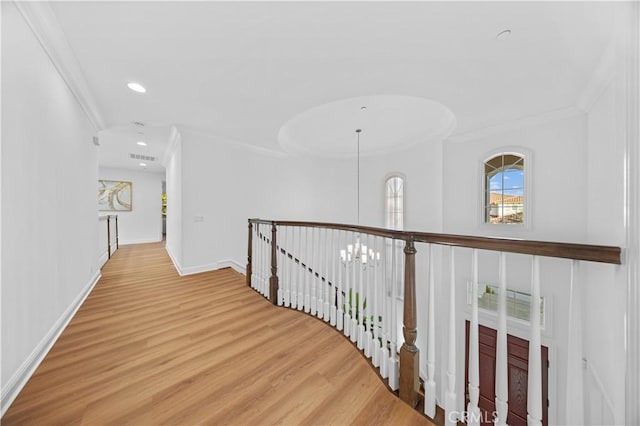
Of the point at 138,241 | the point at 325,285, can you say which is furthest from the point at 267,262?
the point at 138,241

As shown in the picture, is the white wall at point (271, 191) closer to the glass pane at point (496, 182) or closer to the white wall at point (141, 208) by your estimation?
the glass pane at point (496, 182)

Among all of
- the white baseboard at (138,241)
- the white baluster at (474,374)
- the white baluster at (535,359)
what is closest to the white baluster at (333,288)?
the white baluster at (474,374)

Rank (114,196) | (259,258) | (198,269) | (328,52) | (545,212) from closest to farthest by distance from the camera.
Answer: (328,52)
(259,258)
(545,212)
(198,269)
(114,196)

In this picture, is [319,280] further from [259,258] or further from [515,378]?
[515,378]

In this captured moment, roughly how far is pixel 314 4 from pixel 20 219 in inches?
93.7

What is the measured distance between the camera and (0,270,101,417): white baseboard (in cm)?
135

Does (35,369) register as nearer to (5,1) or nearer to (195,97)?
(5,1)

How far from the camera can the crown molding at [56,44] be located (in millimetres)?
1583

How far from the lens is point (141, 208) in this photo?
7.88 metres

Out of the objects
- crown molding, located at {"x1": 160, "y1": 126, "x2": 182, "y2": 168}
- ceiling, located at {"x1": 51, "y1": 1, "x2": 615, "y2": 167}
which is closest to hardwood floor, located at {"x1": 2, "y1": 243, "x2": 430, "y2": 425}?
ceiling, located at {"x1": 51, "y1": 1, "x2": 615, "y2": 167}

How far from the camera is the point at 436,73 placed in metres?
2.38

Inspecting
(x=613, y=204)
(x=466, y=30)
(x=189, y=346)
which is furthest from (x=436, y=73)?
(x=189, y=346)

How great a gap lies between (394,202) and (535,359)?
508 centimetres

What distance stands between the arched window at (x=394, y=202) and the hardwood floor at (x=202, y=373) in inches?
159
